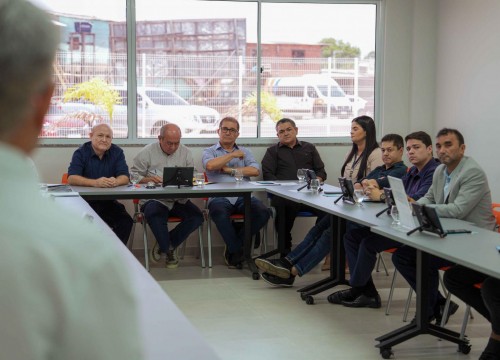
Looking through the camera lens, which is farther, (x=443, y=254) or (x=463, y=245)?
(x=463, y=245)

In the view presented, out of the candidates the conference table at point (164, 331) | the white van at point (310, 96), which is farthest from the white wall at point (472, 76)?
the conference table at point (164, 331)

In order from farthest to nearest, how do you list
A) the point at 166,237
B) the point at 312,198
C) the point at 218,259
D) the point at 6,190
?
the point at 218,259
the point at 166,237
the point at 312,198
the point at 6,190

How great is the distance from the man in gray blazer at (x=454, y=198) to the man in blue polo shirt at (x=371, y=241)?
0.41 metres

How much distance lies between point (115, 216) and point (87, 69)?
5.18ft

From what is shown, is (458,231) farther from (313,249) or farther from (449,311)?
(313,249)

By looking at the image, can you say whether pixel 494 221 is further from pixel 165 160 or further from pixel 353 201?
pixel 165 160

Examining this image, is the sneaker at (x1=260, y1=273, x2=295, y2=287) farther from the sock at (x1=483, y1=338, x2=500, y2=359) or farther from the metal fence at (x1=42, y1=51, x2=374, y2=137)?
the sock at (x1=483, y1=338, x2=500, y2=359)

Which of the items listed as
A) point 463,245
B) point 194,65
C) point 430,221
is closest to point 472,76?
point 194,65

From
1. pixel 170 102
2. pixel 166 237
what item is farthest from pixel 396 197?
pixel 170 102

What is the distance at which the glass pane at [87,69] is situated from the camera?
7.19 m

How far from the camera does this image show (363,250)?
5055mm

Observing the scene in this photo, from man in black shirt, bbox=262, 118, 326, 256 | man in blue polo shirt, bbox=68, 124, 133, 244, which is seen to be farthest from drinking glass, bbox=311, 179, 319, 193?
man in blue polo shirt, bbox=68, 124, 133, 244

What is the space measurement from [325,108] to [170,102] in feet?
5.38

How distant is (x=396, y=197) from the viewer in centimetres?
424
